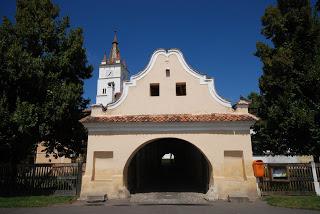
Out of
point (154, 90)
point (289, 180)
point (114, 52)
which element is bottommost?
point (289, 180)

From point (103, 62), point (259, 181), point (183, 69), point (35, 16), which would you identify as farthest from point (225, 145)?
point (103, 62)

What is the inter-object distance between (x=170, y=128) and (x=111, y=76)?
167 feet

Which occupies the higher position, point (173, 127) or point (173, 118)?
point (173, 118)

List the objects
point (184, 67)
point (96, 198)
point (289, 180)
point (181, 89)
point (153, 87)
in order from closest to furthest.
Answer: point (96, 198) < point (289, 180) < point (184, 67) < point (153, 87) < point (181, 89)

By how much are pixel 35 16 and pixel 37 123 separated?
7236 millimetres

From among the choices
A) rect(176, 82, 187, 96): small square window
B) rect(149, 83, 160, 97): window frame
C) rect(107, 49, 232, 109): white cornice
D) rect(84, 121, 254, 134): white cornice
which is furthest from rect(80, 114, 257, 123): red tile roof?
rect(176, 82, 187, 96): small square window

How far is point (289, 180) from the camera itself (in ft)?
44.6

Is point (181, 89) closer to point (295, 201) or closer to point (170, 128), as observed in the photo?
point (170, 128)

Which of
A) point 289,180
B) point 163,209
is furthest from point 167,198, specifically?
point 289,180

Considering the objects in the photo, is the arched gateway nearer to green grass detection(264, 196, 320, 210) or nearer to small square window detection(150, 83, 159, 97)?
small square window detection(150, 83, 159, 97)

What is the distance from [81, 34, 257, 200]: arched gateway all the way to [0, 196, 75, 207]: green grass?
1.10 meters

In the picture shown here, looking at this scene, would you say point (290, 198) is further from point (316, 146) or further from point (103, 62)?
point (103, 62)

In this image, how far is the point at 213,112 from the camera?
14.2 metres

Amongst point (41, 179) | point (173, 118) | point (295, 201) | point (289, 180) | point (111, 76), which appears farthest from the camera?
point (111, 76)
